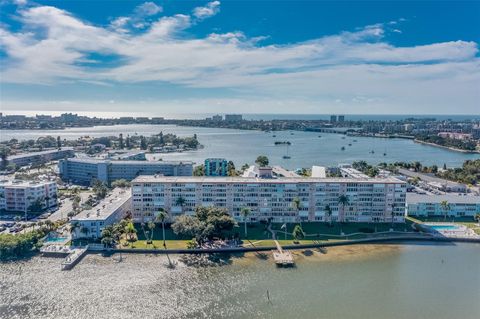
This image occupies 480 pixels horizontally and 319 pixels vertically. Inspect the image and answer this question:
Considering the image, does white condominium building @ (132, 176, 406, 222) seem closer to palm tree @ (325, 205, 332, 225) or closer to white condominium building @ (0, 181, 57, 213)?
palm tree @ (325, 205, 332, 225)

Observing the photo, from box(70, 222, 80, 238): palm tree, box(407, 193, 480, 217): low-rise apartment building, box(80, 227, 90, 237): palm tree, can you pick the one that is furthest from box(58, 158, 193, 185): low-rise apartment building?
box(407, 193, 480, 217): low-rise apartment building

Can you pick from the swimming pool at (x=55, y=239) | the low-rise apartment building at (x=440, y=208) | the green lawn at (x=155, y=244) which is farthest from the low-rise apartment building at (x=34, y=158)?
the low-rise apartment building at (x=440, y=208)

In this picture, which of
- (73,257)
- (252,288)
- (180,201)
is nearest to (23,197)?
(73,257)

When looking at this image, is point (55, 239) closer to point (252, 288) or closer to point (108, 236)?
point (108, 236)

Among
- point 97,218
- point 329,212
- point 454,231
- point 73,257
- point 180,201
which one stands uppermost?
point 180,201

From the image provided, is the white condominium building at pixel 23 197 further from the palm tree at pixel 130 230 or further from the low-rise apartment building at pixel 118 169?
the low-rise apartment building at pixel 118 169
